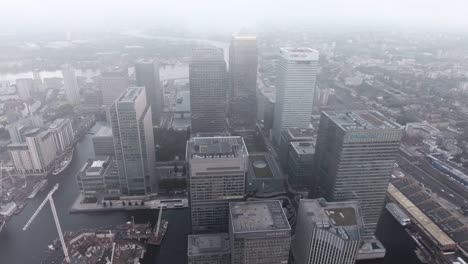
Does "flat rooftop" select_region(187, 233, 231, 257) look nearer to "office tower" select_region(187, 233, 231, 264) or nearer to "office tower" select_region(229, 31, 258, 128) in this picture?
"office tower" select_region(187, 233, 231, 264)

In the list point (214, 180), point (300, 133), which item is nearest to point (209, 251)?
point (214, 180)

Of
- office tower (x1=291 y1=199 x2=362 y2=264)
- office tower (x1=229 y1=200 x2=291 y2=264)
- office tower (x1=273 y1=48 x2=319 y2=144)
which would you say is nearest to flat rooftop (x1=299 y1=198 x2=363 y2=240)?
office tower (x1=291 y1=199 x2=362 y2=264)

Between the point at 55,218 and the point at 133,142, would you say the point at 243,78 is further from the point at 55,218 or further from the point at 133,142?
the point at 55,218

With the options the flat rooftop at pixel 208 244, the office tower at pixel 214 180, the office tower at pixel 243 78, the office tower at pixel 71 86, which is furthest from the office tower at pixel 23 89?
the flat rooftop at pixel 208 244

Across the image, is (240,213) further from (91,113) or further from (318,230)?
(91,113)

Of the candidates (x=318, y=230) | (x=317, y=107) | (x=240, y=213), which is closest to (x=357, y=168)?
(x=318, y=230)
